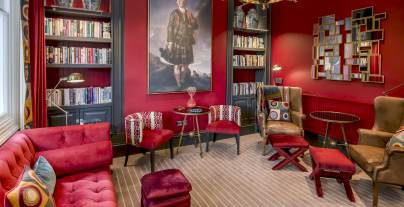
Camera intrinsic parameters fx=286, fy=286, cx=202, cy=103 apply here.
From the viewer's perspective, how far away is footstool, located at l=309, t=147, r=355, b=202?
3.08m

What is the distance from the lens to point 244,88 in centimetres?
596

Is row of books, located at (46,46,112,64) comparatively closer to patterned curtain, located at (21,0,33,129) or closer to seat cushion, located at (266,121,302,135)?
patterned curtain, located at (21,0,33,129)

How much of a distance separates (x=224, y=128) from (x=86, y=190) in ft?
8.67

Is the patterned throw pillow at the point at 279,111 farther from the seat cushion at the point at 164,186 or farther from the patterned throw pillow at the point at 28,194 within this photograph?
the patterned throw pillow at the point at 28,194

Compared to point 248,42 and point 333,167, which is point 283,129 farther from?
point 248,42

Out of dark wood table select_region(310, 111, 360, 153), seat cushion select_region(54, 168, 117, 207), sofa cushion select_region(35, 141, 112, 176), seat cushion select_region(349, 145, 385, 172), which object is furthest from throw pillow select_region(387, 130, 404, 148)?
sofa cushion select_region(35, 141, 112, 176)

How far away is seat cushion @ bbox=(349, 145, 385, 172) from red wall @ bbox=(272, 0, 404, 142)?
115 centimetres

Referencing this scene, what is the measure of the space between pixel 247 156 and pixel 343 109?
1.85m

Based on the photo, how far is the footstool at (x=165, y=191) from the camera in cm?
240

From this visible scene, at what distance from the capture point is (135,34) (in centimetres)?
456

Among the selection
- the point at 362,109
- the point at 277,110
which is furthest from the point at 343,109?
the point at 277,110

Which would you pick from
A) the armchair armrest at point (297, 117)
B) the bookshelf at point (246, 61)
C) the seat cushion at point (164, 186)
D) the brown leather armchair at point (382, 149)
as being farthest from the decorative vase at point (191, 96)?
the brown leather armchair at point (382, 149)

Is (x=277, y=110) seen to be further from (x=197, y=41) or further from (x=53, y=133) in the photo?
(x=53, y=133)

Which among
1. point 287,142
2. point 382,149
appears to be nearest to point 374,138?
point 382,149
